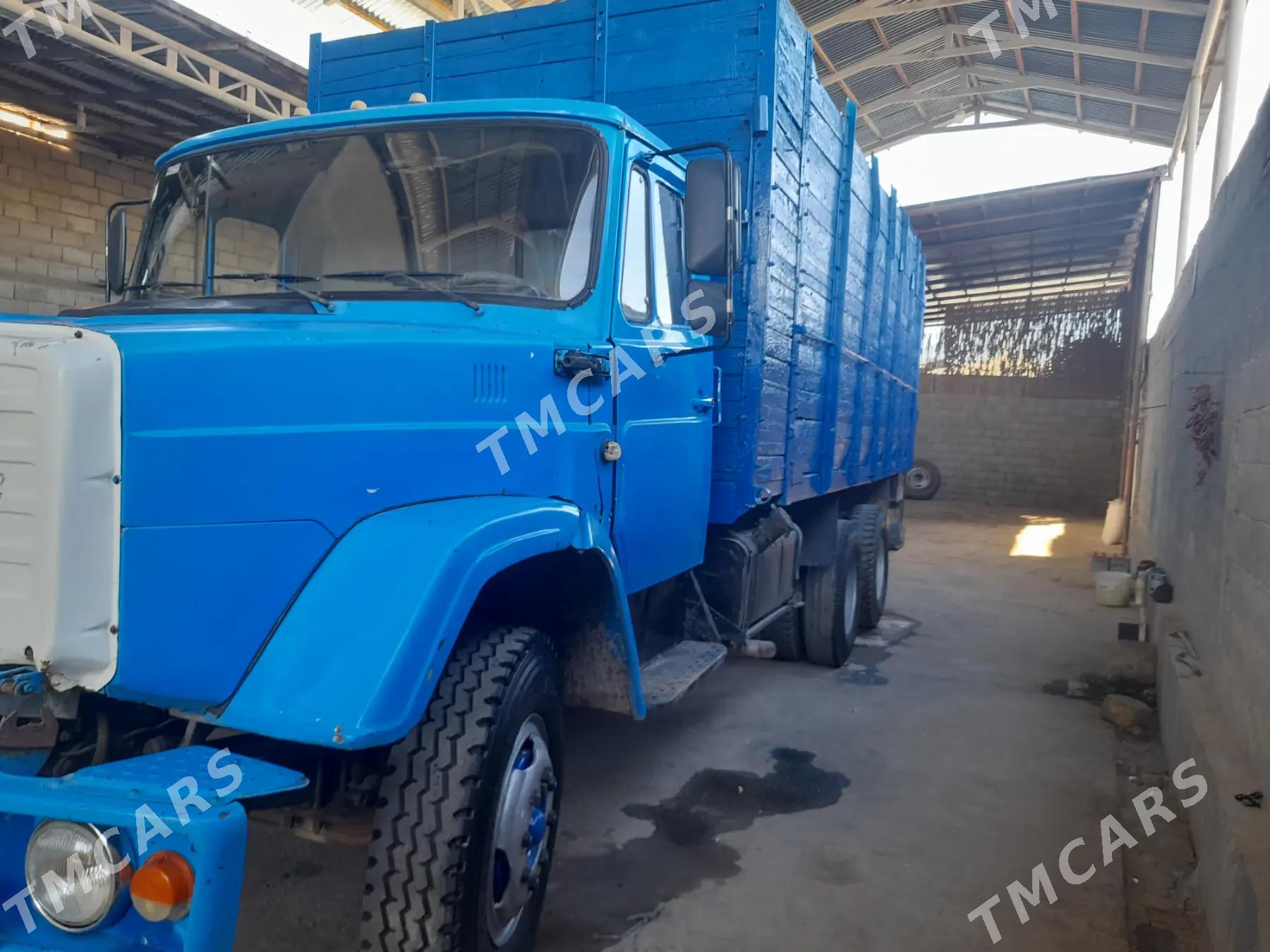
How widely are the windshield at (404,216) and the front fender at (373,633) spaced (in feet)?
2.95

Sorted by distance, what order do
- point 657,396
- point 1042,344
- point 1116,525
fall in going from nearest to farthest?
point 657,396, point 1116,525, point 1042,344

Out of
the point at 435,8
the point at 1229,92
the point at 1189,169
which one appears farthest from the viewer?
the point at 435,8

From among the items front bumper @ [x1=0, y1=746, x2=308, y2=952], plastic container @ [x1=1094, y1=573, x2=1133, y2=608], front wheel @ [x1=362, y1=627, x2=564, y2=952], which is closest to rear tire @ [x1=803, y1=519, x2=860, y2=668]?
front wheel @ [x1=362, y1=627, x2=564, y2=952]

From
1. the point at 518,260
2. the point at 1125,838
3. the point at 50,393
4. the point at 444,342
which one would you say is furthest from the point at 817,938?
the point at 50,393

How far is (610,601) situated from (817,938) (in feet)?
4.01

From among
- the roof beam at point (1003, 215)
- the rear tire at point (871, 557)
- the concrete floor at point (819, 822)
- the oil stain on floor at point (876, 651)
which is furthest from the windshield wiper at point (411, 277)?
the roof beam at point (1003, 215)

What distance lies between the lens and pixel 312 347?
2078 mm

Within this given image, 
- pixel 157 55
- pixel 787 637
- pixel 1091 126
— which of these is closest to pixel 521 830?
pixel 787 637

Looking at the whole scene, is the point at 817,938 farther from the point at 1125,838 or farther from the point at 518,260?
the point at 518,260

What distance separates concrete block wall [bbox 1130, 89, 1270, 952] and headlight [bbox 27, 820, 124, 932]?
96.9 inches

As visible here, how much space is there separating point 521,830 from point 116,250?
107 inches

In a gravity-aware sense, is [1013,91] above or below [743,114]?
above

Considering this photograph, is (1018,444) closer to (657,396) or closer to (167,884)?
(657,396)

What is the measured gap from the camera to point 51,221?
9.86 metres
